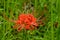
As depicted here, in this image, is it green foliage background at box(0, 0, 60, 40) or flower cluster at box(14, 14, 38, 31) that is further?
green foliage background at box(0, 0, 60, 40)

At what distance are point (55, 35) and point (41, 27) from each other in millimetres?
296

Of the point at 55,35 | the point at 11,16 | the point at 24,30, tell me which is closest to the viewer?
the point at 24,30

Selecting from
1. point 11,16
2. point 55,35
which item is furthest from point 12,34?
point 55,35

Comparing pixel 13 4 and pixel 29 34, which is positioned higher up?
pixel 13 4

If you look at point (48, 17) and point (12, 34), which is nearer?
point (12, 34)

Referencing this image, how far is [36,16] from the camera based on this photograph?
2.19m

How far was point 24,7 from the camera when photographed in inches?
88.6

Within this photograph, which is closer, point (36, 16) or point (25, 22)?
point (25, 22)

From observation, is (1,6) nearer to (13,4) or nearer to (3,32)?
(13,4)

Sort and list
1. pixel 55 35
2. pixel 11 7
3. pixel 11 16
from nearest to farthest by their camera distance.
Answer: pixel 55 35 < pixel 11 16 < pixel 11 7

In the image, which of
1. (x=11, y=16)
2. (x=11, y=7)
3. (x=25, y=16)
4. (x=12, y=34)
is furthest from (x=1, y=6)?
(x=25, y=16)

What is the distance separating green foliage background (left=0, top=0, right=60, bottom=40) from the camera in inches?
70.4

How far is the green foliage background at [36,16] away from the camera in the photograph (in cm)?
179

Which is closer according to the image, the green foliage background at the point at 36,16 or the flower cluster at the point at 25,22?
the flower cluster at the point at 25,22
